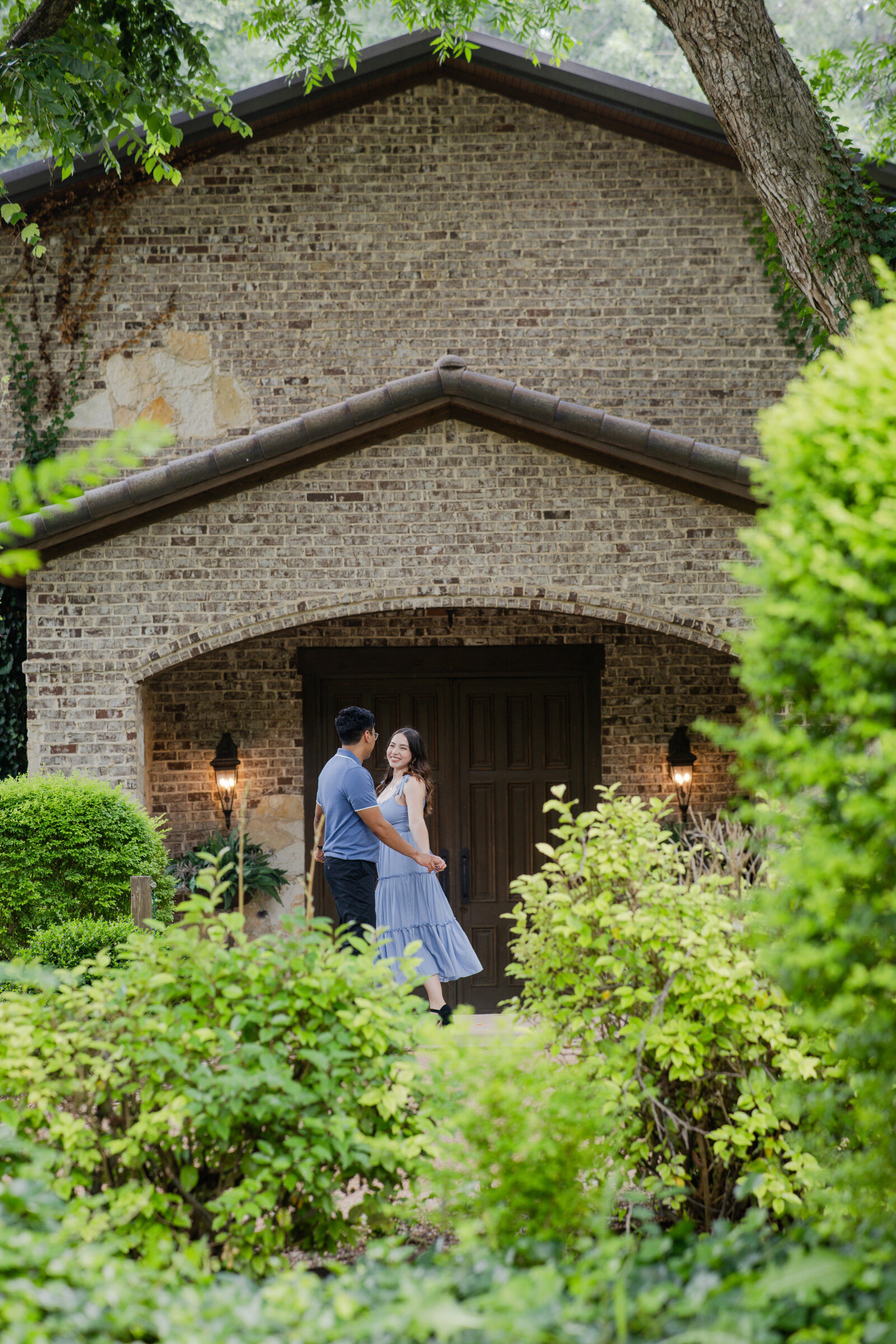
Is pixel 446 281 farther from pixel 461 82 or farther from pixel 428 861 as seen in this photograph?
pixel 428 861

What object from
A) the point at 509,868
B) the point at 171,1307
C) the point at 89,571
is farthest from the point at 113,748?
the point at 171,1307

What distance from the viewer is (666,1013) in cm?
323

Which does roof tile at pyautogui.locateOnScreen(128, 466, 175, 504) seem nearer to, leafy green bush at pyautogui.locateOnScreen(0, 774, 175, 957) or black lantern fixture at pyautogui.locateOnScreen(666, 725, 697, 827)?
leafy green bush at pyautogui.locateOnScreen(0, 774, 175, 957)

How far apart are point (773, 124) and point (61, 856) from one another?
585 cm

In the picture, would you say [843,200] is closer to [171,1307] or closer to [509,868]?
[509,868]

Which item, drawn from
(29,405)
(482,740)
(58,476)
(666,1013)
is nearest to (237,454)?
(29,405)

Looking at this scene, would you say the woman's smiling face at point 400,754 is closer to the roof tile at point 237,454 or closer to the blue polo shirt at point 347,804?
the blue polo shirt at point 347,804

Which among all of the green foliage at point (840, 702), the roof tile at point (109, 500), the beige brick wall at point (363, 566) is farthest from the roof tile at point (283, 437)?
the green foliage at point (840, 702)

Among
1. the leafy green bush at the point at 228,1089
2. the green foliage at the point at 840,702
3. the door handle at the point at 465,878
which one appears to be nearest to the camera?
the green foliage at the point at 840,702

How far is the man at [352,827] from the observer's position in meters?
5.27

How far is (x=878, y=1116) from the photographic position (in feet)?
6.94

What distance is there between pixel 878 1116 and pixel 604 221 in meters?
7.82

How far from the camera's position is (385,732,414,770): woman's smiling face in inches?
225

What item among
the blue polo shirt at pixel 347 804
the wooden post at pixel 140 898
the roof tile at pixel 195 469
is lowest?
the wooden post at pixel 140 898
